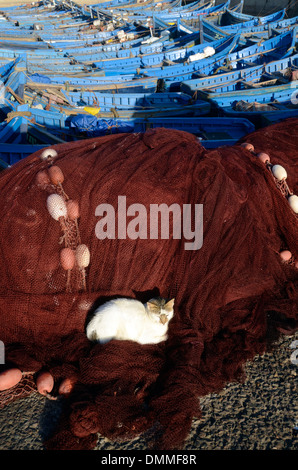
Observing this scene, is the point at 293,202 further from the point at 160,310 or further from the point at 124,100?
the point at 124,100

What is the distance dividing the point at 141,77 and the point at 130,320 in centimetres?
1084

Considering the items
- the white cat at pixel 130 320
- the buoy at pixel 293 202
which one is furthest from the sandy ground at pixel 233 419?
the buoy at pixel 293 202

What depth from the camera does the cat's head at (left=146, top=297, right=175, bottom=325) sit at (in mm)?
2963

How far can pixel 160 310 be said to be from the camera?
2.96m

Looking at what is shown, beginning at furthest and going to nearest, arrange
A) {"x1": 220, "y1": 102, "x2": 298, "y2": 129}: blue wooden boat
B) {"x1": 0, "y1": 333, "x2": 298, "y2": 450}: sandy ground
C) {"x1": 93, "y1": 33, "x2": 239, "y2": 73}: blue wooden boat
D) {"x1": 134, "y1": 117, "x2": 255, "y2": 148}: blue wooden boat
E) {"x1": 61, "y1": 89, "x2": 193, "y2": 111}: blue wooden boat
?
1. {"x1": 93, "y1": 33, "x2": 239, "y2": 73}: blue wooden boat
2. {"x1": 61, "y1": 89, "x2": 193, "y2": 111}: blue wooden boat
3. {"x1": 220, "y1": 102, "x2": 298, "y2": 129}: blue wooden boat
4. {"x1": 134, "y1": 117, "x2": 255, "y2": 148}: blue wooden boat
5. {"x1": 0, "y1": 333, "x2": 298, "y2": 450}: sandy ground

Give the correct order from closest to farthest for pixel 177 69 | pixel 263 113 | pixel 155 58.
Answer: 1. pixel 263 113
2. pixel 177 69
3. pixel 155 58

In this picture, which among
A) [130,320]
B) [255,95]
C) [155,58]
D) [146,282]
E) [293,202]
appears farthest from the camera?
[155,58]

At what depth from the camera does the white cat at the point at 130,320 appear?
2924mm

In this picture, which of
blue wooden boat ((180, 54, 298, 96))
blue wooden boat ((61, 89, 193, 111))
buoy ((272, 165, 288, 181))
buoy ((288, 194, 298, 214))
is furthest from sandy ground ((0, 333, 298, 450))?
blue wooden boat ((180, 54, 298, 96))

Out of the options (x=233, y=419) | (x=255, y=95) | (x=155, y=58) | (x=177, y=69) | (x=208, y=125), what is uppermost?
(x=155, y=58)

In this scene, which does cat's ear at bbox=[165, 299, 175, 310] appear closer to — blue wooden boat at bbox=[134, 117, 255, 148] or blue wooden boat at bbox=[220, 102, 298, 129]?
blue wooden boat at bbox=[134, 117, 255, 148]

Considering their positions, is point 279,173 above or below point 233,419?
above

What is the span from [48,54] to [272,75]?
8.10 meters

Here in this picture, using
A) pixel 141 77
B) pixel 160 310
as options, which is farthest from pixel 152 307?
pixel 141 77
